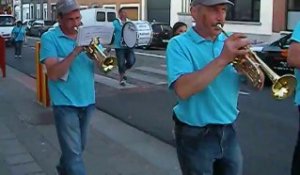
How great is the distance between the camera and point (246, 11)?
2853cm

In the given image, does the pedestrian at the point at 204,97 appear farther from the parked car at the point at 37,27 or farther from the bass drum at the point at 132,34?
the parked car at the point at 37,27

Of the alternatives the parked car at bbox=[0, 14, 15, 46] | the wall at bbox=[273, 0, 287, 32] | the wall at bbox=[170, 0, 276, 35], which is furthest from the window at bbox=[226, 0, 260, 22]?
the parked car at bbox=[0, 14, 15, 46]

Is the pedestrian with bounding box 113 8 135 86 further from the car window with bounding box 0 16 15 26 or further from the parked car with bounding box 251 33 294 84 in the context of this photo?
the car window with bounding box 0 16 15 26

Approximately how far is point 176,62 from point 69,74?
1475 millimetres

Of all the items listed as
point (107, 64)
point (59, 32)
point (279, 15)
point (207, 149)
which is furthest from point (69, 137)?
point (279, 15)

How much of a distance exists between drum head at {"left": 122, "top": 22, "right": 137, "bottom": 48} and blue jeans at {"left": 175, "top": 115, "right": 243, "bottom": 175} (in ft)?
30.0

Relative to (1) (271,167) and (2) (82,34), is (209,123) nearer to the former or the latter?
(2) (82,34)

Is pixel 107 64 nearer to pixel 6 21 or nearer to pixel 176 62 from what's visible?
pixel 176 62

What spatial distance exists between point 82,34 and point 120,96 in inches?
276

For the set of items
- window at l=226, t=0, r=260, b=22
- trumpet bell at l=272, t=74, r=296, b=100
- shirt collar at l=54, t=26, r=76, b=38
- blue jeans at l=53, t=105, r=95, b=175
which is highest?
window at l=226, t=0, r=260, b=22

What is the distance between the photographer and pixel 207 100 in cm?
293

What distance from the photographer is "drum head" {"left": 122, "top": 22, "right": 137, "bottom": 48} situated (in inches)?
479

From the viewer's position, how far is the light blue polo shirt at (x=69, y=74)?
4137 mm

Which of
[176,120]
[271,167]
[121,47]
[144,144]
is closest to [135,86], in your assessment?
[121,47]
